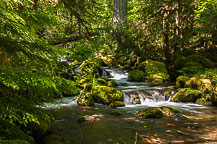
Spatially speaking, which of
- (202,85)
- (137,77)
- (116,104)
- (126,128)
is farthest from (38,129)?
(137,77)

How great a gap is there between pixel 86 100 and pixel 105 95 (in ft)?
2.84

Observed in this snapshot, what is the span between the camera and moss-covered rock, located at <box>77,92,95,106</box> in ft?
23.5

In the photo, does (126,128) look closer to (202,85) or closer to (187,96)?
(187,96)

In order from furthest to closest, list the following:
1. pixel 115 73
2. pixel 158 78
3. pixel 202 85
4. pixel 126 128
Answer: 1. pixel 115 73
2. pixel 158 78
3. pixel 202 85
4. pixel 126 128

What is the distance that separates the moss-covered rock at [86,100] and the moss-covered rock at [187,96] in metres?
4.09

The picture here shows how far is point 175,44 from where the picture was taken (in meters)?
14.2

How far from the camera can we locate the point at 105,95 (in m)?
7.52

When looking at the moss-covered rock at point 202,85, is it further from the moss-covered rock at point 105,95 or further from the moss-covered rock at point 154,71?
the moss-covered rock at point 105,95

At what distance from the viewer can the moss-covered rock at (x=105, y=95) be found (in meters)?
7.46

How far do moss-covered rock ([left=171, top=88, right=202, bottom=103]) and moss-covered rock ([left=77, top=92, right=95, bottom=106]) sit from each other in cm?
409

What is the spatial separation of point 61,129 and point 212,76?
831 centimetres

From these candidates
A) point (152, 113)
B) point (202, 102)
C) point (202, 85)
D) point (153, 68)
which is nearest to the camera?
point (152, 113)

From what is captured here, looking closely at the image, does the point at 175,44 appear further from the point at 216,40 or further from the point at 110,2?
the point at 110,2

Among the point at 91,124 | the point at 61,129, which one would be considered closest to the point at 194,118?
the point at 91,124
